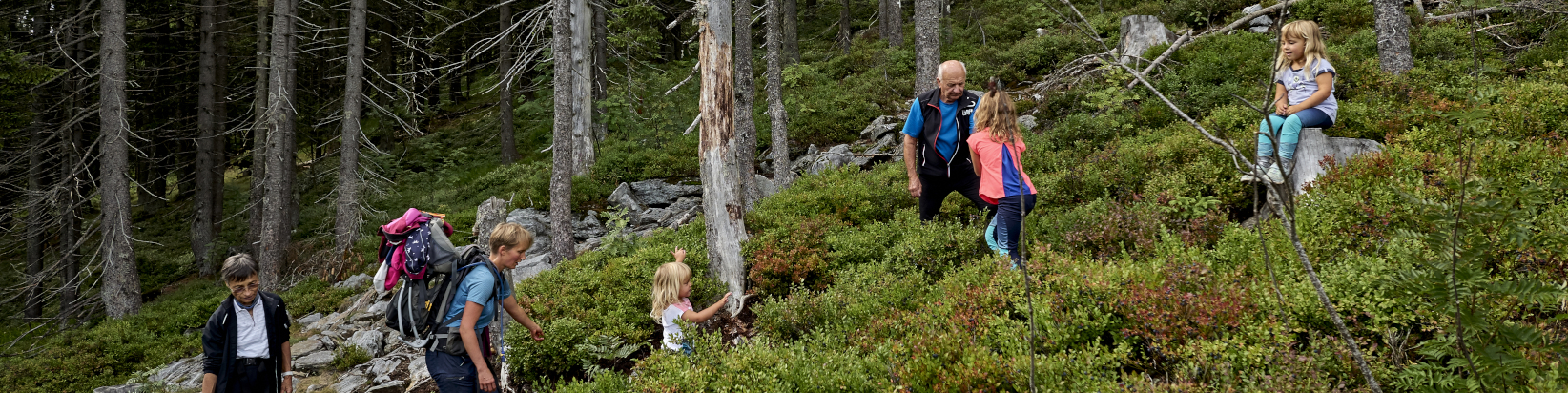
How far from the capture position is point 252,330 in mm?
5070

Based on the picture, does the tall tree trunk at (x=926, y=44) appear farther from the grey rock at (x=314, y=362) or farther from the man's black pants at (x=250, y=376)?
the grey rock at (x=314, y=362)

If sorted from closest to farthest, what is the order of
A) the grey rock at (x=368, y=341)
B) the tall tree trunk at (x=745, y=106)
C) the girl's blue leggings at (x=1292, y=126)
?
the girl's blue leggings at (x=1292, y=126)
the grey rock at (x=368, y=341)
the tall tree trunk at (x=745, y=106)

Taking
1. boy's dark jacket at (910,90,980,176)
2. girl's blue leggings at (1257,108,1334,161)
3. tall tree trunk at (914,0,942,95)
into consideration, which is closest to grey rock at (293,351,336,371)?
boy's dark jacket at (910,90,980,176)

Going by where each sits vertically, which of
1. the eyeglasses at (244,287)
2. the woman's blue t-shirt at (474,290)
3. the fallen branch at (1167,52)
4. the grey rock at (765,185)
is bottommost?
the grey rock at (765,185)

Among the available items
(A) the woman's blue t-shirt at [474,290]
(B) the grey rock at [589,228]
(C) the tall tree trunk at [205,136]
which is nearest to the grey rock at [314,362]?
(B) the grey rock at [589,228]

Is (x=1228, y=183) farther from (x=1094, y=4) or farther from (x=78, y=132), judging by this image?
(x=78, y=132)

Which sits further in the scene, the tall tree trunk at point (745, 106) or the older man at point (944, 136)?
the tall tree trunk at point (745, 106)

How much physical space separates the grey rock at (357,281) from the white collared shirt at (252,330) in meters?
11.3

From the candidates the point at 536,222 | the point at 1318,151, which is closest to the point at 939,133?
the point at 1318,151

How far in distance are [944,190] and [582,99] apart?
1188cm

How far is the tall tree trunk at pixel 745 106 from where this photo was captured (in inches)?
477

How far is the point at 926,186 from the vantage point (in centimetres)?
703

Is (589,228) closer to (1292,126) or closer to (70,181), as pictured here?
(1292,126)

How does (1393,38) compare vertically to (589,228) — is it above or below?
above
